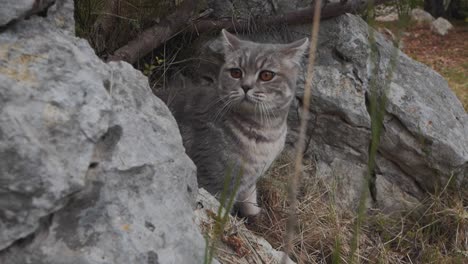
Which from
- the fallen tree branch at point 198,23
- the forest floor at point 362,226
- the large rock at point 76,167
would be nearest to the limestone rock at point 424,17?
the fallen tree branch at point 198,23

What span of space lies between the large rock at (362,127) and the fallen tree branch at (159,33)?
31cm

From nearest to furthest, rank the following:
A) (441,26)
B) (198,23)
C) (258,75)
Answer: (258,75)
(198,23)
(441,26)

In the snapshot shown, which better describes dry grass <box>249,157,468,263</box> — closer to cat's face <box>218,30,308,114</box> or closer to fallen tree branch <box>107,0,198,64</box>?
cat's face <box>218,30,308,114</box>

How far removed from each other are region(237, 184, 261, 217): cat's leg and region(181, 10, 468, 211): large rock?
751 mm

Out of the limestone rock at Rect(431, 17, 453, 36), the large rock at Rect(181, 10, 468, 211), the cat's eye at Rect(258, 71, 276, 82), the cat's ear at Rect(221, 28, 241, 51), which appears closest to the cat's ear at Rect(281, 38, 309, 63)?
the cat's eye at Rect(258, 71, 276, 82)

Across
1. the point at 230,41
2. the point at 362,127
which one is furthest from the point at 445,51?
the point at 230,41

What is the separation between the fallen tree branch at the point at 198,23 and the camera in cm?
359

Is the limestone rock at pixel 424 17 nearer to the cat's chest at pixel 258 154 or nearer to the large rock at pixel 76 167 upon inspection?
the cat's chest at pixel 258 154

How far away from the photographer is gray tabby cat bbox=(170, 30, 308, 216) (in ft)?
10.7

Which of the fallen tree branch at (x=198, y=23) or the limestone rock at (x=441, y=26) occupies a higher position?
the fallen tree branch at (x=198, y=23)

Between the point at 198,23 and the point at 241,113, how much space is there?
0.97 meters

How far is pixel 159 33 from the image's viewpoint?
3723 millimetres

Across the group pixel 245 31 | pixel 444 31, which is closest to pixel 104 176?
pixel 245 31

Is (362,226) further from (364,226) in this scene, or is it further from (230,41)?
(230,41)
